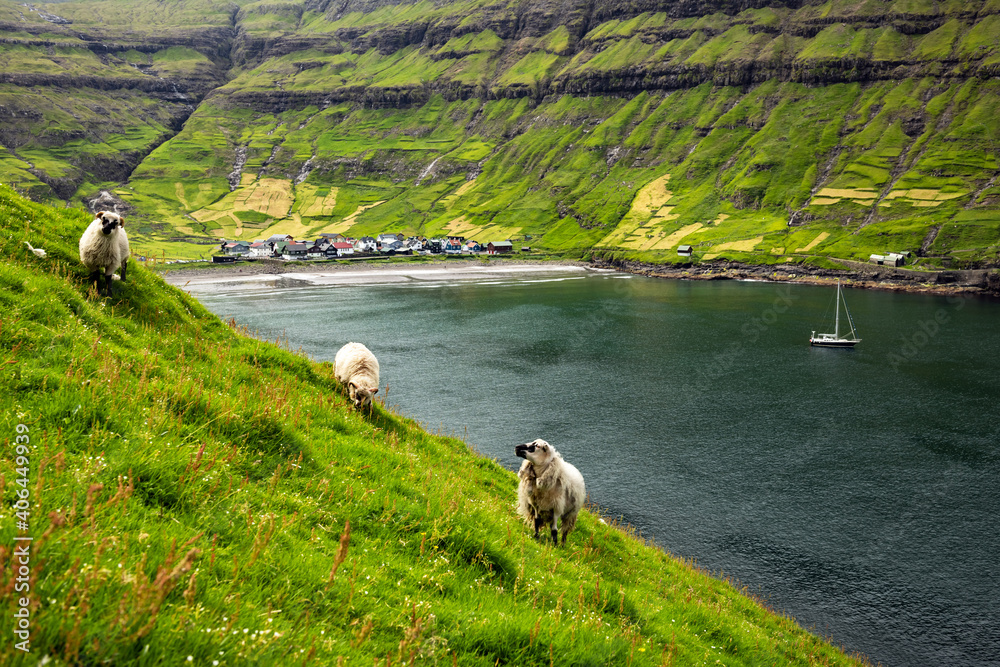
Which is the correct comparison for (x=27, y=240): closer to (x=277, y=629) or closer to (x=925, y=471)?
(x=277, y=629)

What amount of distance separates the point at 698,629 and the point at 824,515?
31190 millimetres

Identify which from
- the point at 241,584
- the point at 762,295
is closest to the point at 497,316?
the point at 762,295

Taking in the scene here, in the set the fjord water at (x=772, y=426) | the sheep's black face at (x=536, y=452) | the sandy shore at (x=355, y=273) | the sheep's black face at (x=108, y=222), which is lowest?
the fjord water at (x=772, y=426)

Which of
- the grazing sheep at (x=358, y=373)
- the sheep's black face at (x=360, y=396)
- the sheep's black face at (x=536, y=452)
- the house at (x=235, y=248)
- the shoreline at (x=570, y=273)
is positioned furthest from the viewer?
the house at (x=235, y=248)

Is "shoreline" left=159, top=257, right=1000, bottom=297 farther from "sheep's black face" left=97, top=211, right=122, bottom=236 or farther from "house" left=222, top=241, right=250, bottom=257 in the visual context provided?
"sheep's black face" left=97, top=211, right=122, bottom=236

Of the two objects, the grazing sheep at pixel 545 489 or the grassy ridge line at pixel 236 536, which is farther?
the grazing sheep at pixel 545 489

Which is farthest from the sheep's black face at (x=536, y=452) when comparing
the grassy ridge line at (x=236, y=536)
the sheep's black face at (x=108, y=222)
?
the sheep's black face at (x=108, y=222)

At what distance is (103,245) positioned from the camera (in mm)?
14727

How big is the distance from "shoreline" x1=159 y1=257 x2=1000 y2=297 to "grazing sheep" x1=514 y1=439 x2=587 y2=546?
408 ft

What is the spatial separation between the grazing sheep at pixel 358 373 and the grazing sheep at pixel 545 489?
5545 mm

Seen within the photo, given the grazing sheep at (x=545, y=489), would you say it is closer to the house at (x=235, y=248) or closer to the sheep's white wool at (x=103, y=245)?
the sheep's white wool at (x=103, y=245)

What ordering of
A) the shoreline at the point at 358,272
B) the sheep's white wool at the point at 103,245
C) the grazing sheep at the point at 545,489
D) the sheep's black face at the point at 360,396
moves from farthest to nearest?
1. the shoreline at the point at 358,272
2. the sheep's black face at the point at 360,396
3. the grazing sheep at the point at 545,489
4. the sheep's white wool at the point at 103,245

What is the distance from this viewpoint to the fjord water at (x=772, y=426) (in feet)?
105

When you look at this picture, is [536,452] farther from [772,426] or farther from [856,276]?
[856,276]
